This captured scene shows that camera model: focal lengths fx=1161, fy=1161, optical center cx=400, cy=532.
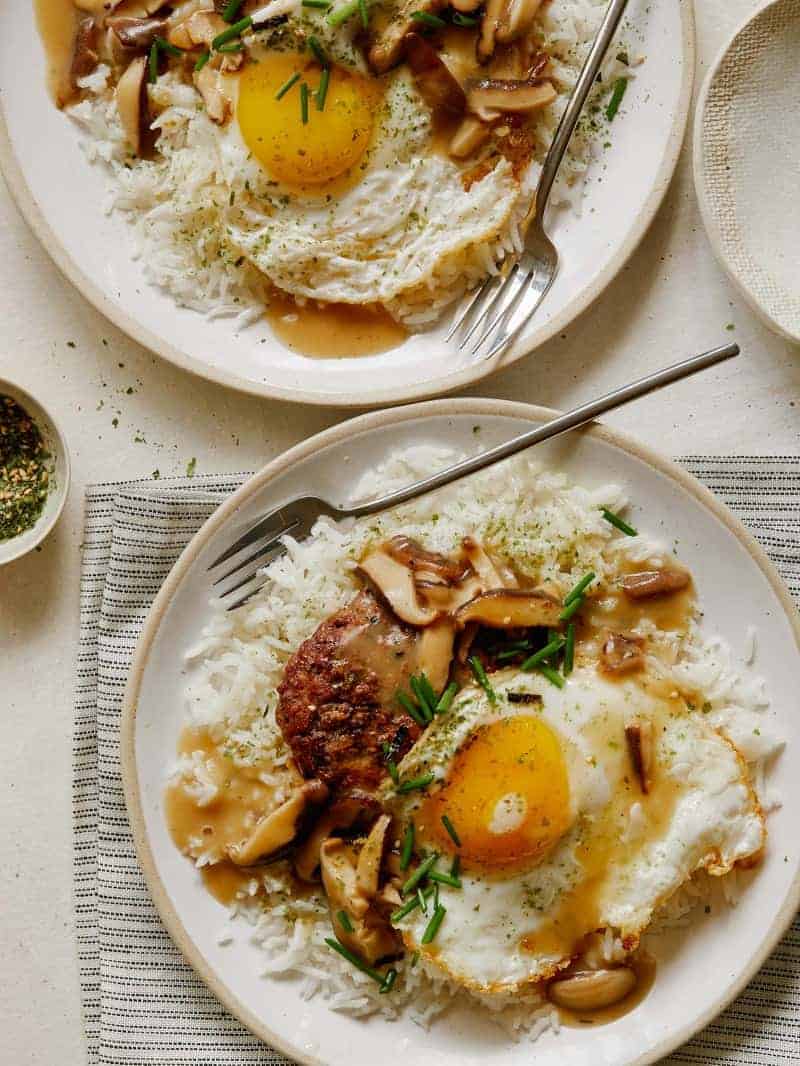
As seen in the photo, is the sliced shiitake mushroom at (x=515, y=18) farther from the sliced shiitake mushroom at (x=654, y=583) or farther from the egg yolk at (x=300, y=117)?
the sliced shiitake mushroom at (x=654, y=583)

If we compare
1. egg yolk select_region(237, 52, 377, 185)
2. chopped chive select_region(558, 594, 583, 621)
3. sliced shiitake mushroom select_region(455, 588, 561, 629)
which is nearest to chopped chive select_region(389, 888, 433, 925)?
sliced shiitake mushroom select_region(455, 588, 561, 629)

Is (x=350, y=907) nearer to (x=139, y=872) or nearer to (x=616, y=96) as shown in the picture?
(x=139, y=872)

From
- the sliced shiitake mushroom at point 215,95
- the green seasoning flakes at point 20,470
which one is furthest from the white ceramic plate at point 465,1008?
the sliced shiitake mushroom at point 215,95

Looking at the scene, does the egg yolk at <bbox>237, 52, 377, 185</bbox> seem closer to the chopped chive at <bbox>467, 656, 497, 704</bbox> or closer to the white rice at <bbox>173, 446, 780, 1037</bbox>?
the white rice at <bbox>173, 446, 780, 1037</bbox>

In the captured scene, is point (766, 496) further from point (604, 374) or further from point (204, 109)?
point (204, 109)

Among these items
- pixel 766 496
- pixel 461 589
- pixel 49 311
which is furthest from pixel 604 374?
pixel 49 311
